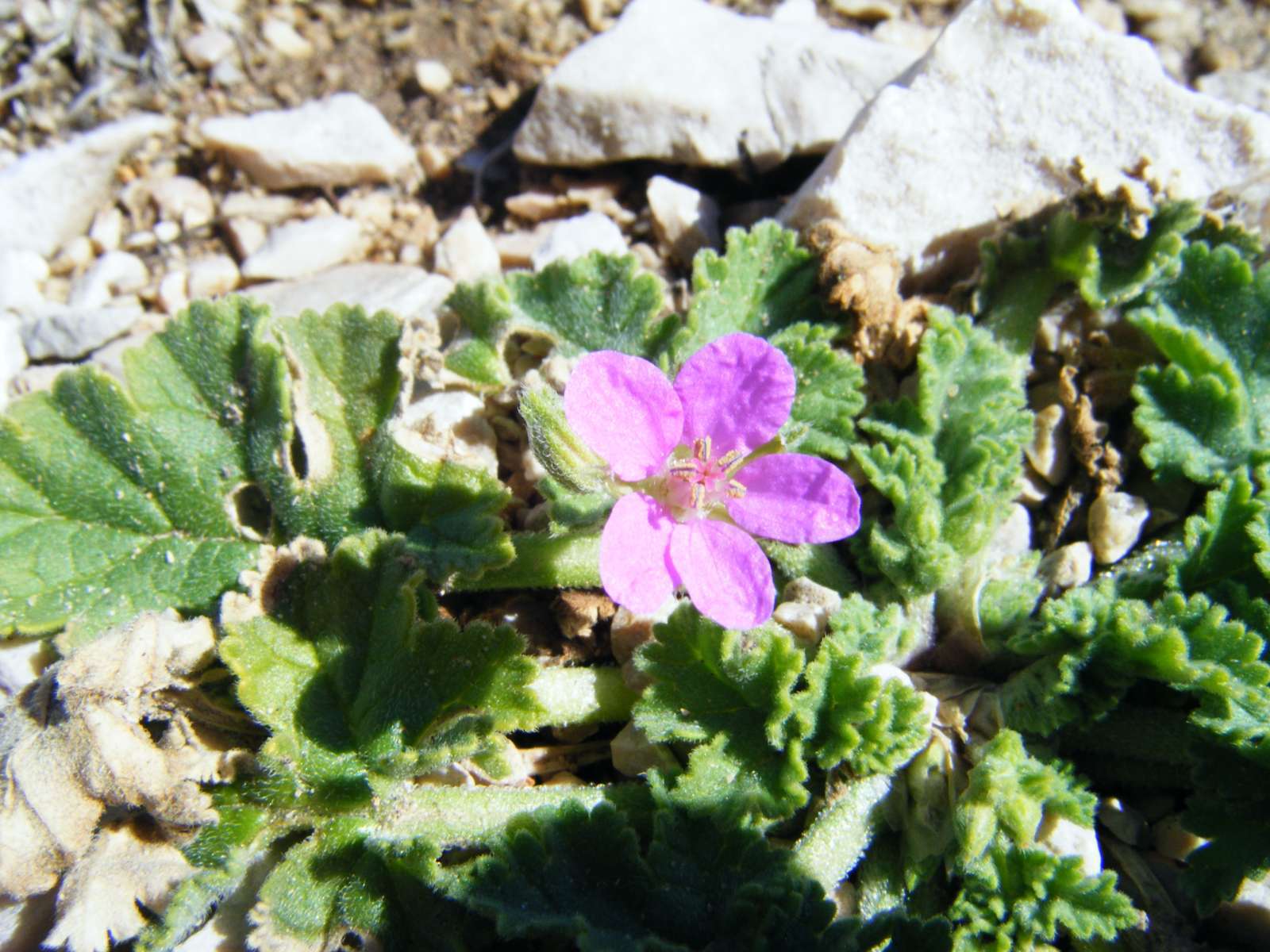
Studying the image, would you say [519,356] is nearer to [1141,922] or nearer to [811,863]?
[811,863]

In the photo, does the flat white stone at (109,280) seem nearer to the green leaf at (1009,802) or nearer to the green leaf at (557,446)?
the green leaf at (557,446)

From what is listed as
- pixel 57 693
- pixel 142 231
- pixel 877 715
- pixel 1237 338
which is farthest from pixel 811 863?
Answer: pixel 142 231

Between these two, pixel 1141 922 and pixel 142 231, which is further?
pixel 142 231

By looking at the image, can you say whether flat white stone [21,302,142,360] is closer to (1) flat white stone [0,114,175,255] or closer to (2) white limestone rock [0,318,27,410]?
(2) white limestone rock [0,318,27,410]

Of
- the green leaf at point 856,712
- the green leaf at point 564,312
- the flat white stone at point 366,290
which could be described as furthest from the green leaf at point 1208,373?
the flat white stone at point 366,290

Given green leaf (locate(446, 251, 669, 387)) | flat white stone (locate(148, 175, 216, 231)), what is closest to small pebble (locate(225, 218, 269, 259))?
flat white stone (locate(148, 175, 216, 231))

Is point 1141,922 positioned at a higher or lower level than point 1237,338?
lower
